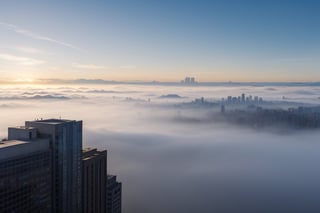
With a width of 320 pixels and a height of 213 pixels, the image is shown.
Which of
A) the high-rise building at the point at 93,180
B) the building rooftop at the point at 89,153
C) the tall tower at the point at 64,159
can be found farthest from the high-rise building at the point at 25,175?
the building rooftop at the point at 89,153

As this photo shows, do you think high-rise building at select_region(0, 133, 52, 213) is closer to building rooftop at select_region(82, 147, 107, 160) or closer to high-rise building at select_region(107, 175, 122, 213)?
building rooftop at select_region(82, 147, 107, 160)

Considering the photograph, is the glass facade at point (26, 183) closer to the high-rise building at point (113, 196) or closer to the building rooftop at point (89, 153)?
the building rooftop at point (89, 153)

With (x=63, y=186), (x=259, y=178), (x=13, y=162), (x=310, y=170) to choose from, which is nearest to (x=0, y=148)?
(x=13, y=162)

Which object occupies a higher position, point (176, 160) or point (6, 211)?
point (6, 211)

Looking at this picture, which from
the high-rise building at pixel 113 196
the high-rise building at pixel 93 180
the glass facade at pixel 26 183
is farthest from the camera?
the high-rise building at pixel 113 196

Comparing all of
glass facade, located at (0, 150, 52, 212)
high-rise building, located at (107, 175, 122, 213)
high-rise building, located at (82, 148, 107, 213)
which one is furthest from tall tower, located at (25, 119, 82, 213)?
high-rise building, located at (107, 175, 122, 213)

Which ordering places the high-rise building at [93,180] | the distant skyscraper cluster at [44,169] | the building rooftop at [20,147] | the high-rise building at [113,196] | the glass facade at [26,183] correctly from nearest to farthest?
the glass facade at [26,183] → the building rooftop at [20,147] → the distant skyscraper cluster at [44,169] → the high-rise building at [93,180] → the high-rise building at [113,196]

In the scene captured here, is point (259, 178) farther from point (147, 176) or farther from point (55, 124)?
point (55, 124)
